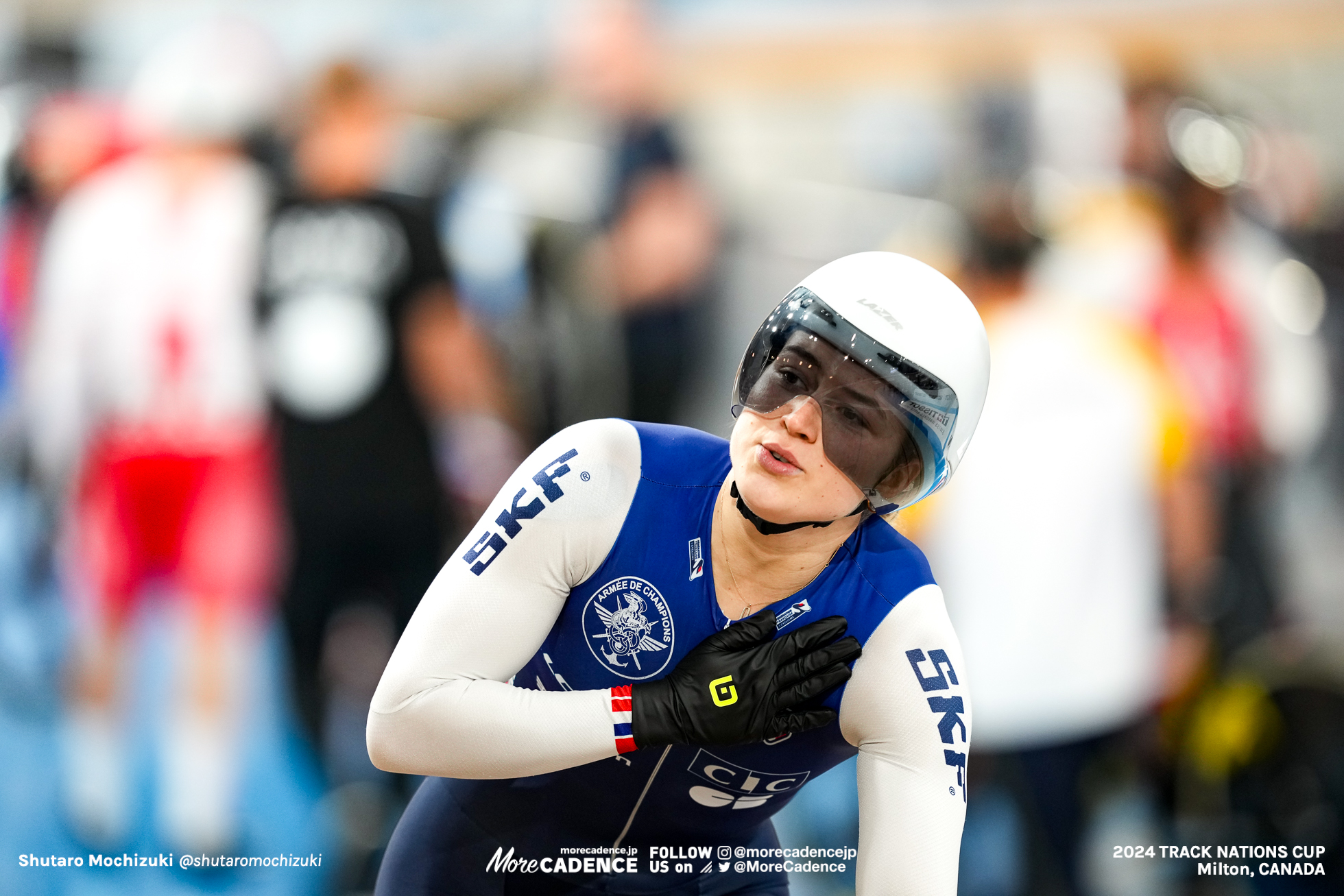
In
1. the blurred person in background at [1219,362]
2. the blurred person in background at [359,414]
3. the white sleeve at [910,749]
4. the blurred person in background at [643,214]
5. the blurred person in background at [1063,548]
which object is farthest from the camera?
the blurred person in background at [643,214]

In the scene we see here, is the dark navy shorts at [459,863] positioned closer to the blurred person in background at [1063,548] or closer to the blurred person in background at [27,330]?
the blurred person in background at [1063,548]

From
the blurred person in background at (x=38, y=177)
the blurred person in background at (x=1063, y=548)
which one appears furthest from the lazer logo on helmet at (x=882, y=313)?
the blurred person in background at (x=38, y=177)

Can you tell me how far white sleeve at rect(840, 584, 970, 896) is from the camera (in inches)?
79.5

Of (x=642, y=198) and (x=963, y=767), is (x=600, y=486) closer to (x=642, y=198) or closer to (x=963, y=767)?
(x=963, y=767)

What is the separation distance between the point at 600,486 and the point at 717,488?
0.22 meters

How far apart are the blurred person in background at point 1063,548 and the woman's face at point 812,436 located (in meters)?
2.96

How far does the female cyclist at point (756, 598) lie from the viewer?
2035 mm

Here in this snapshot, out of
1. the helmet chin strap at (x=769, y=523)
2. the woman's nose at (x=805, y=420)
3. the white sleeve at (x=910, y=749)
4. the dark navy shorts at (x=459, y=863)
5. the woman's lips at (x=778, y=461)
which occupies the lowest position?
the dark navy shorts at (x=459, y=863)

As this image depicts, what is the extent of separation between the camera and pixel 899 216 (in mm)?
5457

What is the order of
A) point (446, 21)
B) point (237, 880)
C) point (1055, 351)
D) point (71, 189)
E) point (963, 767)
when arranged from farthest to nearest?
point (446, 21) < point (71, 189) < point (1055, 351) < point (237, 880) < point (963, 767)

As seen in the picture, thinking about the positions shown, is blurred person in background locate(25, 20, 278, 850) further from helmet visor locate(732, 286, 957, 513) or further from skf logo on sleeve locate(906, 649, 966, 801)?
skf logo on sleeve locate(906, 649, 966, 801)

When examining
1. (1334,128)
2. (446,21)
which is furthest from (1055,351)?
(446,21)

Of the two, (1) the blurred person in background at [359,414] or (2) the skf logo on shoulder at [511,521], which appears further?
(1) the blurred person in background at [359,414]

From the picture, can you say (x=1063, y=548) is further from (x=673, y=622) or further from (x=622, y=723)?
(x=622, y=723)
